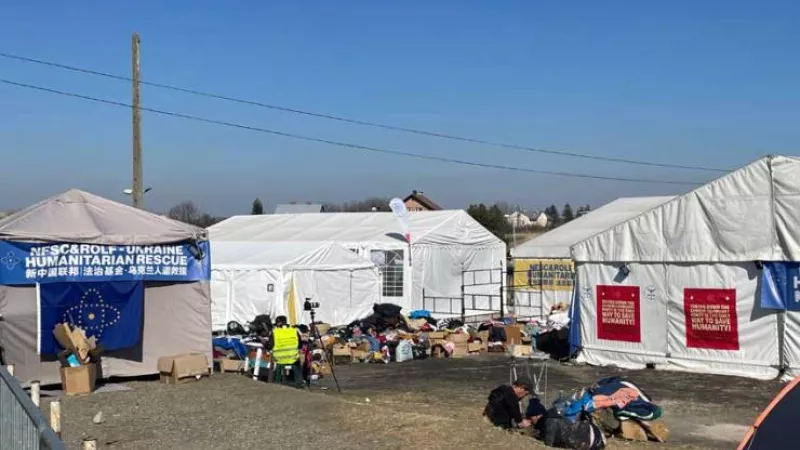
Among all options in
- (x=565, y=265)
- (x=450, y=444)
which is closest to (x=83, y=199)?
(x=450, y=444)

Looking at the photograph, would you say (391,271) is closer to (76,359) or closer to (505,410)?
(76,359)

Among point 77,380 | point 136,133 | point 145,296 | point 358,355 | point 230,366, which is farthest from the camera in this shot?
point 358,355

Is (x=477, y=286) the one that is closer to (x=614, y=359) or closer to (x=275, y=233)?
(x=275, y=233)

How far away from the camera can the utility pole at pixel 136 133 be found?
20.9 m

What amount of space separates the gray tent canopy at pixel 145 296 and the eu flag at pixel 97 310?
0.21 meters

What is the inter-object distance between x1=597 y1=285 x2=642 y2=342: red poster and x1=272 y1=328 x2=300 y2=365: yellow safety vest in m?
8.11

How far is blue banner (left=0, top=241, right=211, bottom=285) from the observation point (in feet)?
50.3

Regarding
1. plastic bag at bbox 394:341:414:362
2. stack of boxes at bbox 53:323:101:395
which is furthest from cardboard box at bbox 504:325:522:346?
stack of boxes at bbox 53:323:101:395

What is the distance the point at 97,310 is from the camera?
16.1 metres

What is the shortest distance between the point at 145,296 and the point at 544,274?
19.9 meters

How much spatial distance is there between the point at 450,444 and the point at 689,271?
1073cm

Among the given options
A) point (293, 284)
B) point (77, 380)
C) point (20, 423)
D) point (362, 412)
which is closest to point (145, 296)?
point (77, 380)

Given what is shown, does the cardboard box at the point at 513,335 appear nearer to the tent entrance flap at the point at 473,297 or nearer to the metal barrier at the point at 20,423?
the tent entrance flap at the point at 473,297

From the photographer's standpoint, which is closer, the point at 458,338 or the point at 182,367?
the point at 182,367
